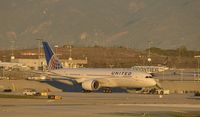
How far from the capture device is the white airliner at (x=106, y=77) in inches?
4080

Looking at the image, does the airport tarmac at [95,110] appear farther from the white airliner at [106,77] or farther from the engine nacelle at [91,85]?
the engine nacelle at [91,85]

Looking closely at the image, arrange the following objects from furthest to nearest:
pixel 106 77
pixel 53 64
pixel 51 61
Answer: pixel 51 61, pixel 53 64, pixel 106 77

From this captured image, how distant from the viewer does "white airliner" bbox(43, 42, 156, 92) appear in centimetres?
10362

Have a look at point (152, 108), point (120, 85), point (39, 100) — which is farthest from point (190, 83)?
point (152, 108)

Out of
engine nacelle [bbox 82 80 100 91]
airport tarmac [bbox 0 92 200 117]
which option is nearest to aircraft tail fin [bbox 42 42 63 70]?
engine nacelle [bbox 82 80 100 91]

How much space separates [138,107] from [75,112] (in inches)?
380

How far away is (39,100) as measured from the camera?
80.4 meters

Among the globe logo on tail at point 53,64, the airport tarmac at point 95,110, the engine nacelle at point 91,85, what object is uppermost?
the globe logo on tail at point 53,64

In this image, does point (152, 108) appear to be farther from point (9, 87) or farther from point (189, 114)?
point (9, 87)

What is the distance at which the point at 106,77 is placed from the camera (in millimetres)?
107062

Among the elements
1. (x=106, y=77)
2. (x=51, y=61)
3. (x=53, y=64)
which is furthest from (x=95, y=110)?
(x=51, y=61)

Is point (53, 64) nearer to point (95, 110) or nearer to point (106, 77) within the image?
point (106, 77)

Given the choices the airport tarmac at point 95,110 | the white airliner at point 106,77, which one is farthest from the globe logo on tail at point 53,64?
the airport tarmac at point 95,110

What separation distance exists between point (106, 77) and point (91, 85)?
2609 millimetres
